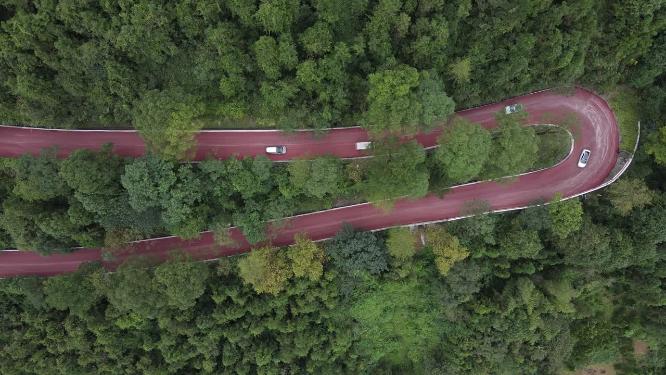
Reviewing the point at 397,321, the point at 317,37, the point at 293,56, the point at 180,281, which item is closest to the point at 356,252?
the point at 397,321

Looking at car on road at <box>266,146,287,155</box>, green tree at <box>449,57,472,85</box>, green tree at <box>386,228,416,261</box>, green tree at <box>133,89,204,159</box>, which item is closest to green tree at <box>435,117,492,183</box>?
green tree at <box>449,57,472,85</box>

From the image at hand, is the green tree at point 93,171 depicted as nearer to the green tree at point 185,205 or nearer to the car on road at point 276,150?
the green tree at point 185,205

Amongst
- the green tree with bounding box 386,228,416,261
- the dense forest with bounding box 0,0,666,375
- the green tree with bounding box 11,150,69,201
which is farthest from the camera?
the green tree with bounding box 386,228,416,261

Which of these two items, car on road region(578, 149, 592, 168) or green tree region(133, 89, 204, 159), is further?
car on road region(578, 149, 592, 168)

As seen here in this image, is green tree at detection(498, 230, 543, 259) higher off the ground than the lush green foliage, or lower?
lower

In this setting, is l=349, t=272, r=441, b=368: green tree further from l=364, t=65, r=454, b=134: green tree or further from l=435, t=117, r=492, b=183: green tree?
l=364, t=65, r=454, b=134: green tree

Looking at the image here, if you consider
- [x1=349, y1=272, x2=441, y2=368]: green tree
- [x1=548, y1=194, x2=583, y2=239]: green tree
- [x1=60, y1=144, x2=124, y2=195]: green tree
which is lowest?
[x1=349, y1=272, x2=441, y2=368]: green tree
